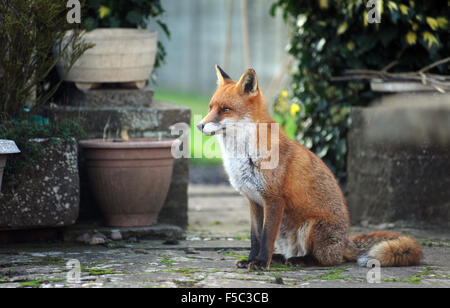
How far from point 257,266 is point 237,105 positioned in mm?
990

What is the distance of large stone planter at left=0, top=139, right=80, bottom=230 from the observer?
4.51 metres

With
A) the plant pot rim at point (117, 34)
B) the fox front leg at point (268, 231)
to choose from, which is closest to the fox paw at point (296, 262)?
the fox front leg at point (268, 231)

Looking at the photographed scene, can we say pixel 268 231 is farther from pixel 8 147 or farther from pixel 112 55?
pixel 112 55

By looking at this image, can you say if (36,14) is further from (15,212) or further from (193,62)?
(193,62)

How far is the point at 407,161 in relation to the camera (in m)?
5.57

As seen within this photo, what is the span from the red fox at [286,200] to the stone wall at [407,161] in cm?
142

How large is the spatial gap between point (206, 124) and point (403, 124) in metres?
2.46

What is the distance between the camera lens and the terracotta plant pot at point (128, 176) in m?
5.01

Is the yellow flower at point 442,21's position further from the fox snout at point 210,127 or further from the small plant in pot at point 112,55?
the fox snout at point 210,127

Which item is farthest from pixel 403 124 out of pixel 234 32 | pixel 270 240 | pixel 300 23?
pixel 234 32

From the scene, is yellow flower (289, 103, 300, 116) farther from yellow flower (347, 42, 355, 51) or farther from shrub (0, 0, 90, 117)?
shrub (0, 0, 90, 117)

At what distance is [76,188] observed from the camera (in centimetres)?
474

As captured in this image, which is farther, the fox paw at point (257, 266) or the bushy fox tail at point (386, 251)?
the bushy fox tail at point (386, 251)

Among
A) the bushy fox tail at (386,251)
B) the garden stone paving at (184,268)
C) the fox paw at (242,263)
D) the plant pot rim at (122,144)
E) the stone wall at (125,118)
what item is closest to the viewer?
the garden stone paving at (184,268)
